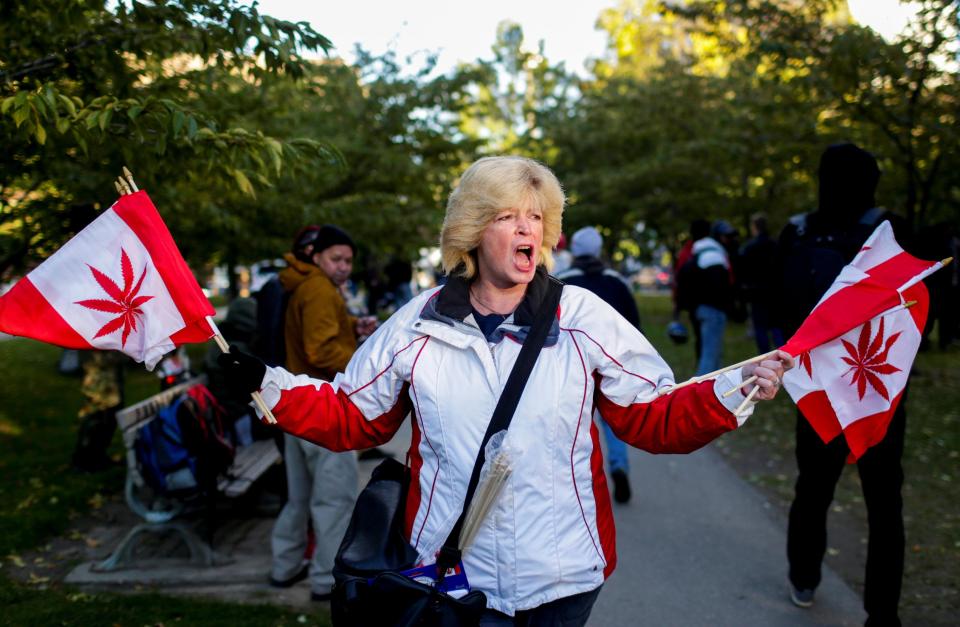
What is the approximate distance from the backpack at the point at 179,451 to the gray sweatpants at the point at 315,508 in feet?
1.81

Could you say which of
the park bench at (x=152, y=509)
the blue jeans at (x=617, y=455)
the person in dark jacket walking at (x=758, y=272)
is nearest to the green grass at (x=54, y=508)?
the park bench at (x=152, y=509)

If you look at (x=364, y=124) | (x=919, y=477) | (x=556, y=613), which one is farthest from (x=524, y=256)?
(x=364, y=124)

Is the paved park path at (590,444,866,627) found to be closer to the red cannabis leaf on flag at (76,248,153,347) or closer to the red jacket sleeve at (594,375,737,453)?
the red jacket sleeve at (594,375,737,453)

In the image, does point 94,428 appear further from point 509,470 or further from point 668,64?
point 668,64

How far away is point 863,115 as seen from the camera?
10.4 m

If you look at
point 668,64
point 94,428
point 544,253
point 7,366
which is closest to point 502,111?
point 668,64

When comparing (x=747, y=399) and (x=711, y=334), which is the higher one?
(x=747, y=399)

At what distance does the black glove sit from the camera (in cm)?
256

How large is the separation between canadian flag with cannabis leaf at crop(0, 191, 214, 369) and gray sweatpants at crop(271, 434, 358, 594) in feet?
6.77

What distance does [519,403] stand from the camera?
8.06ft

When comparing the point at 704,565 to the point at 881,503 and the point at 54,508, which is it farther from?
the point at 54,508

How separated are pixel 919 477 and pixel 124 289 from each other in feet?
22.0

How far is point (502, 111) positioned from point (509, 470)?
1749 inches

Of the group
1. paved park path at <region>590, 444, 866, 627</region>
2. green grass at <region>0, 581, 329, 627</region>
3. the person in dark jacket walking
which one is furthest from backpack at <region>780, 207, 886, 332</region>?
the person in dark jacket walking
